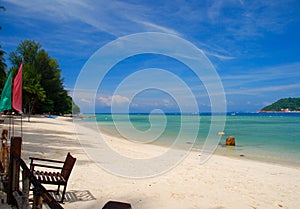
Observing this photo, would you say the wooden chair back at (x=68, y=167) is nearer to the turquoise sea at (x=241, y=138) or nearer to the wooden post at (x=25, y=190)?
the wooden post at (x=25, y=190)

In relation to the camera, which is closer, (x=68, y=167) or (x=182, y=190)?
(x=68, y=167)

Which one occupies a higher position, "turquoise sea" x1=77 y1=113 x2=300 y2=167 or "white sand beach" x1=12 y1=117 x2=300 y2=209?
"white sand beach" x1=12 y1=117 x2=300 y2=209

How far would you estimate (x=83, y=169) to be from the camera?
775 cm

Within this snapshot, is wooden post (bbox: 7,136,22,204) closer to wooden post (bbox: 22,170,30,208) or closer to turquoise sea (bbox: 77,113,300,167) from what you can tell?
wooden post (bbox: 22,170,30,208)

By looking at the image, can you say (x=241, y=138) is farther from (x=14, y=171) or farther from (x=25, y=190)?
(x=25, y=190)

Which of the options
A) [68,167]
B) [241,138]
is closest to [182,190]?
[68,167]

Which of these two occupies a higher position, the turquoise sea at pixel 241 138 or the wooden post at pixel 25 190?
the wooden post at pixel 25 190

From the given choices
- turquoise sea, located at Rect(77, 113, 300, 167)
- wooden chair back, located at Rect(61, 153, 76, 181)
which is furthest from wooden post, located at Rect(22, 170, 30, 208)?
turquoise sea, located at Rect(77, 113, 300, 167)

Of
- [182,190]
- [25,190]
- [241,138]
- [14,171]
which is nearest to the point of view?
[25,190]

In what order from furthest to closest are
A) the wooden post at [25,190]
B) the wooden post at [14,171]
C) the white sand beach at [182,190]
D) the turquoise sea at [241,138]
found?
the turquoise sea at [241,138] → the white sand beach at [182,190] → the wooden post at [14,171] → the wooden post at [25,190]

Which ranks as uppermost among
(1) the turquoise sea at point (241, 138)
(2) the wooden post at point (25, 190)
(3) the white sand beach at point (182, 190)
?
(2) the wooden post at point (25, 190)

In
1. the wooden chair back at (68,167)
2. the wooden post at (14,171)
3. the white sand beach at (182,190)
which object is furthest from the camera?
the white sand beach at (182,190)

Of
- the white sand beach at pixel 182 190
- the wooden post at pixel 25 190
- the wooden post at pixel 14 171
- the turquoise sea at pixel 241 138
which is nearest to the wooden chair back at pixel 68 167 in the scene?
the white sand beach at pixel 182 190

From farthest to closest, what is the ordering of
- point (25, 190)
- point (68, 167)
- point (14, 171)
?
point (68, 167)
point (14, 171)
point (25, 190)
